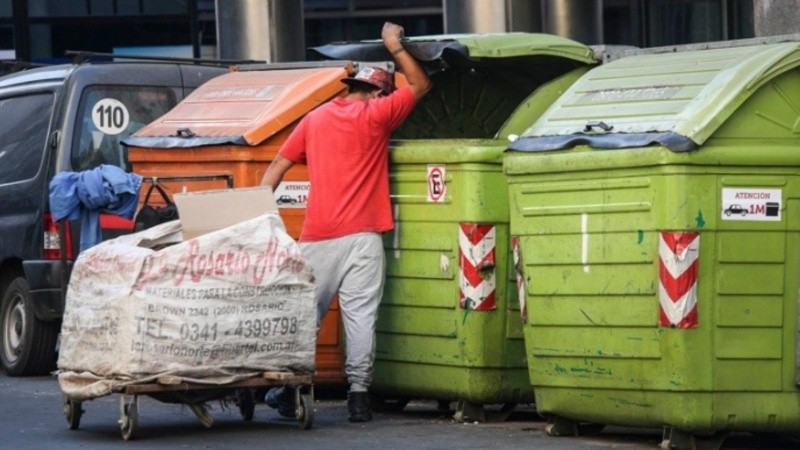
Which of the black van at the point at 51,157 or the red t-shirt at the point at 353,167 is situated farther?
the black van at the point at 51,157

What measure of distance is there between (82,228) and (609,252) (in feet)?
14.0

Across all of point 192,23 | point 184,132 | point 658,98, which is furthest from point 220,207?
point 192,23

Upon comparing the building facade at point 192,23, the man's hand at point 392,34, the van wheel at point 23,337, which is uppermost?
the building facade at point 192,23

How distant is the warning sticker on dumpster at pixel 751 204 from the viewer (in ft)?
27.1

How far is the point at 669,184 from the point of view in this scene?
8242 mm

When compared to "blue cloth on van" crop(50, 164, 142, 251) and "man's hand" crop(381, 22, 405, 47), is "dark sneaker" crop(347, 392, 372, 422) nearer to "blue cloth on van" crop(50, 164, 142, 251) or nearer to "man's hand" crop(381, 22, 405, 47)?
"man's hand" crop(381, 22, 405, 47)

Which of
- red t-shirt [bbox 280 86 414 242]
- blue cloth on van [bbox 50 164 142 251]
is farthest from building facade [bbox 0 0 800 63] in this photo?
red t-shirt [bbox 280 86 414 242]

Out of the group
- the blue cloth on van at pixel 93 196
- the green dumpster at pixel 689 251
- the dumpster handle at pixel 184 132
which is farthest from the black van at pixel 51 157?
the green dumpster at pixel 689 251

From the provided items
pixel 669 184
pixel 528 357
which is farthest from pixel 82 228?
pixel 669 184

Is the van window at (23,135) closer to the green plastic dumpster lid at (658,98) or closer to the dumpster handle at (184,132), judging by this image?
the dumpster handle at (184,132)

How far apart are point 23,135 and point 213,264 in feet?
14.3

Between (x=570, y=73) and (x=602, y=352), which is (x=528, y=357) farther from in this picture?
(x=570, y=73)

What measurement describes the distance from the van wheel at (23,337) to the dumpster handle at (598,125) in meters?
4.93

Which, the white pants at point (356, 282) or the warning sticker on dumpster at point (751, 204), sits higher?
the warning sticker on dumpster at point (751, 204)
